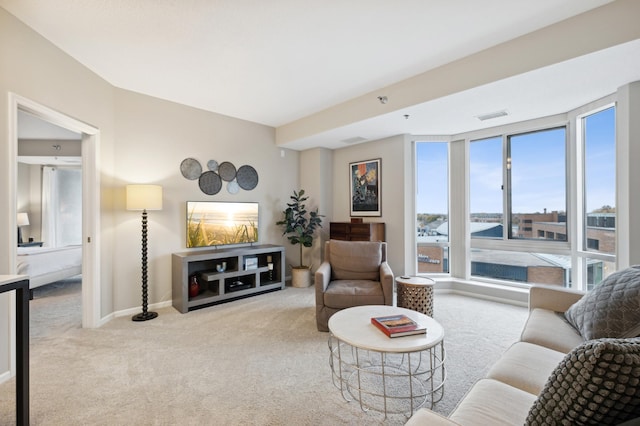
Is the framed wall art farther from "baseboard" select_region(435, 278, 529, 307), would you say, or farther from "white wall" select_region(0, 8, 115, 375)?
"white wall" select_region(0, 8, 115, 375)

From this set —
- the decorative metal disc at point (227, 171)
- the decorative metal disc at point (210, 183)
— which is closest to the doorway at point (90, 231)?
the decorative metal disc at point (210, 183)

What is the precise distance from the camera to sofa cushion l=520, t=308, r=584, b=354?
5.37 ft

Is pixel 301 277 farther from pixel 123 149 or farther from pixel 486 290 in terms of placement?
pixel 123 149

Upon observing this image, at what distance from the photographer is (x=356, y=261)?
11.1 feet

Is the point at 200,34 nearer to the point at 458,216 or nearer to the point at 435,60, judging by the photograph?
the point at 435,60

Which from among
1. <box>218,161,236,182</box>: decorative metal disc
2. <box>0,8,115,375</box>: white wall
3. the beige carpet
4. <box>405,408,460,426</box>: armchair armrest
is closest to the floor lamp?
the beige carpet

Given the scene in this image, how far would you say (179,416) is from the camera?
67.4 inches

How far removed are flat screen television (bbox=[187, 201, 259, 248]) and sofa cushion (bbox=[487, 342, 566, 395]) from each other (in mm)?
3648

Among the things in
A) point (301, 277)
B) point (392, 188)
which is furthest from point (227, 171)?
point (392, 188)

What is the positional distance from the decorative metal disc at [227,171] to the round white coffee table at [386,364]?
9.82 feet

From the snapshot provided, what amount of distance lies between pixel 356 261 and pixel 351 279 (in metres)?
0.22

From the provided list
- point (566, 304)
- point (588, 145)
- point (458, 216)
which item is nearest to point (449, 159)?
point (458, 216)

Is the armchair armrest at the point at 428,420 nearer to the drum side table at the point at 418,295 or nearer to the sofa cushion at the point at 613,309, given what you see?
the sofa cushion at the point at 613,309

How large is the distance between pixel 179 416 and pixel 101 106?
3.17 m
